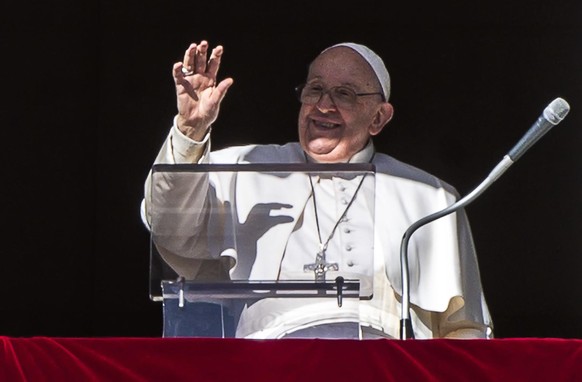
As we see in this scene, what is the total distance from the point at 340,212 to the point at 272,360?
1.55 feet

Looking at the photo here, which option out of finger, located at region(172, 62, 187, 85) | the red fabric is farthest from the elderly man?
the red fabric

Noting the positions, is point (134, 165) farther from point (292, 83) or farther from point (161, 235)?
point (161, 235)

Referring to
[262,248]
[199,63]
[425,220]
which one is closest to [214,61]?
[199,63]

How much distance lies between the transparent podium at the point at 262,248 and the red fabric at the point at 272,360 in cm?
27

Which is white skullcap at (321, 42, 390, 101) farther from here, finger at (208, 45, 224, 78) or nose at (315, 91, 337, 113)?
finger at (208, 45, 224, 78)

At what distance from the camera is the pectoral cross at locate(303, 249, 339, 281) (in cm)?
367

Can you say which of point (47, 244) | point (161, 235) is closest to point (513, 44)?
point (47, 244)

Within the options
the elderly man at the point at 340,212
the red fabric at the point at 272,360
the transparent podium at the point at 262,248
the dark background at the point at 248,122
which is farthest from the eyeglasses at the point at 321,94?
the red fabric at the point at 272,360

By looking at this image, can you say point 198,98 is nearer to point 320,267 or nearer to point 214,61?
point 214,61

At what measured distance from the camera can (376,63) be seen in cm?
487

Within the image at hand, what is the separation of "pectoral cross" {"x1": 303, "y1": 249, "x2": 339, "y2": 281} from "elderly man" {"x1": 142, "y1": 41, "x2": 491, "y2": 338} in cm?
2

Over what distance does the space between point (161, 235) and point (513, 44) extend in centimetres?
184

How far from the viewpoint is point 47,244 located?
504 cm

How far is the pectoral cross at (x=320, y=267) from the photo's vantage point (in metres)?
3.67
